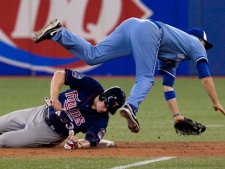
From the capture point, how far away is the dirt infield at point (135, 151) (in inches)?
359

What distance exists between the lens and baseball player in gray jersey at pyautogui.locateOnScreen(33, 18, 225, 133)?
9570 mm

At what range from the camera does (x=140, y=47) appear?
9.59 meters

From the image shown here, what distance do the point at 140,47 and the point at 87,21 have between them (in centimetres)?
1232

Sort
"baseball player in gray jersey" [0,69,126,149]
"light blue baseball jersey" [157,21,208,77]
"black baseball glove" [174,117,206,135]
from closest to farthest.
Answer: "baseball player in gray jersey" [0,69,126,149] < "light blue baseball jersey" [157,21,208,77] < "black baseball glove" [174,117,206,135]

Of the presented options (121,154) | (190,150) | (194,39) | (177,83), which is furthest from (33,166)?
(177,83)

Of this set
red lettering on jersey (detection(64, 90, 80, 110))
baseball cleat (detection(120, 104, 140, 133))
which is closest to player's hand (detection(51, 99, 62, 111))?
red lettering on jersey (detection(64, 90, 80, 110))

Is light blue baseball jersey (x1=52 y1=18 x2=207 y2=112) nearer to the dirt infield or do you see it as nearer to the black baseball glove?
the dirt infield

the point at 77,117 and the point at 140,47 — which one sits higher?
the point at 140,47

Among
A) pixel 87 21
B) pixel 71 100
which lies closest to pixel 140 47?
pixel 71 100

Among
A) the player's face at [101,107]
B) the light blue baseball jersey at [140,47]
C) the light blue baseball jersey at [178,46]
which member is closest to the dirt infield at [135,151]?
the player's face at [101,107]

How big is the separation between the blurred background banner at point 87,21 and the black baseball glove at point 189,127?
1110 centimetres

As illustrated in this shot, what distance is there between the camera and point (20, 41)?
21922 millimetres

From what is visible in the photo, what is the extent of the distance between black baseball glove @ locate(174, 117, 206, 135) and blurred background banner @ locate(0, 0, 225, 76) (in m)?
11.1

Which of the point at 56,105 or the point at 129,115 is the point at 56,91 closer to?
the point at 56,105
